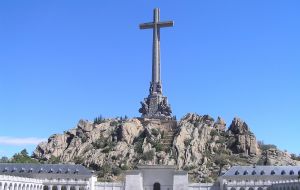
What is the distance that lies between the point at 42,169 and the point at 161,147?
3830cm

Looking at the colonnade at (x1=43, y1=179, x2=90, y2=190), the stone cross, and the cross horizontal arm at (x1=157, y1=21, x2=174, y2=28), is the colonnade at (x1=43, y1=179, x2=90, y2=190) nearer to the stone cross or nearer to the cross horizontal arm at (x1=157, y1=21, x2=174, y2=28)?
the stone cross

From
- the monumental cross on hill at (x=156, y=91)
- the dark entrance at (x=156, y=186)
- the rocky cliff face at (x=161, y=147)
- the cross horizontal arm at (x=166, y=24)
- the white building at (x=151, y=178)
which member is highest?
the cross horizontal arm at (x=166, y=24)

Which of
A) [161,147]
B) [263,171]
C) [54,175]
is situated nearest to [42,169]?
[54,175]

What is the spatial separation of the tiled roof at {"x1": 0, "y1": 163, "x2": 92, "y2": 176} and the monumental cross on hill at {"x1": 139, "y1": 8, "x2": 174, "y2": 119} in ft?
137

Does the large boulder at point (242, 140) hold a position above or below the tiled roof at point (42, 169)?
above

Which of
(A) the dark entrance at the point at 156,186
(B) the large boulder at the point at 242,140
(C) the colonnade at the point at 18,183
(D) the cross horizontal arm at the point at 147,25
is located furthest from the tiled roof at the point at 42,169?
(D) the cross horizontal arm at the point at 147,25

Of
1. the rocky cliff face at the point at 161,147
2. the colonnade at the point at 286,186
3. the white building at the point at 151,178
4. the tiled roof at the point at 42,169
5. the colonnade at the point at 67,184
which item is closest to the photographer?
the colonnade at the point at 286,186

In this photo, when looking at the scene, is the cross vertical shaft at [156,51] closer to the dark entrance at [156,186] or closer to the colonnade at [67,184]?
the dark entrance at [156,186]

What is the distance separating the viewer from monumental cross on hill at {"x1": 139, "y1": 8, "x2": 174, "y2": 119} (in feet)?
461

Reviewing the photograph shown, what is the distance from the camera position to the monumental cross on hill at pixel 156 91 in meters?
140

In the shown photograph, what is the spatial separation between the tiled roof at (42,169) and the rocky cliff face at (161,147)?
47.7 feet

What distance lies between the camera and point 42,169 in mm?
110812

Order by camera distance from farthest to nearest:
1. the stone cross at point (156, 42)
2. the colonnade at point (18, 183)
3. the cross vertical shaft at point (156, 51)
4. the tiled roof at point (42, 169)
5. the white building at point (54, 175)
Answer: the cross vertical shaft at point (156, 51) < the stone cross at point (156, 42) < the tiled roof at point (42, 169) < the white building at point (54, 175) < the colonnade at point (18, 183)

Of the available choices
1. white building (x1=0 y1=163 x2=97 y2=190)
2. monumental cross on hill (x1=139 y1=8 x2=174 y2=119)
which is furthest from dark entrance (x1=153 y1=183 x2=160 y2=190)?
monumental cross on hill (x1=139 y1=8 x2=174 y2=119)
